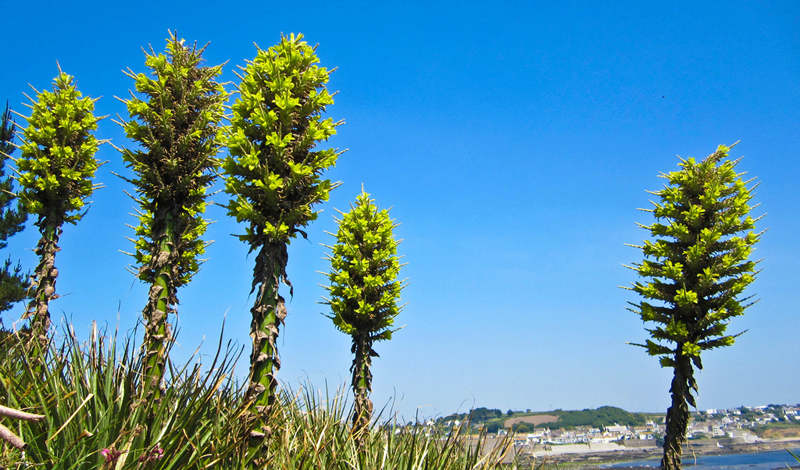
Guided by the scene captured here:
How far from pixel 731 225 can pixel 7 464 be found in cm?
1740

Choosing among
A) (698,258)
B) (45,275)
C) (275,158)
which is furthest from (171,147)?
(698,258)

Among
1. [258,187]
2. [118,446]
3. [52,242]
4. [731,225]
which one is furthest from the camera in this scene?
[731,225]

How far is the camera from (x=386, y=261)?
15672 millimetres

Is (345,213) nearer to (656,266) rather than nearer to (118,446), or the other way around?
(656,266)

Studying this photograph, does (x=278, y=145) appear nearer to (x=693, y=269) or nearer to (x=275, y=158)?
(x=275, y=158)

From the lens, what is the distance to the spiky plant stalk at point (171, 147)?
10.3 metres

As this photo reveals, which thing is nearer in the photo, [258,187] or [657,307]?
[258,187]

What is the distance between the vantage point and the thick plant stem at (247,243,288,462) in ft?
25.2

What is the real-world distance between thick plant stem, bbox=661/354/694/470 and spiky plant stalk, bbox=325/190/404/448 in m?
8.66

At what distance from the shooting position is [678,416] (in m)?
13.8

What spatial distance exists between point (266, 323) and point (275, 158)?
10.7 feet

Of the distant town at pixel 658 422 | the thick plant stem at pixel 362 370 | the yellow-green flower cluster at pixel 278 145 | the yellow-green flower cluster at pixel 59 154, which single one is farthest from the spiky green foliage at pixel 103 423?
the distant town at pixel 658 422

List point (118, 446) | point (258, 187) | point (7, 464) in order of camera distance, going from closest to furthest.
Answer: point (7, 464)
point (118, 446)
point (258, 187)

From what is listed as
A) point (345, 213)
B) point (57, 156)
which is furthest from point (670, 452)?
point (57, 156)
